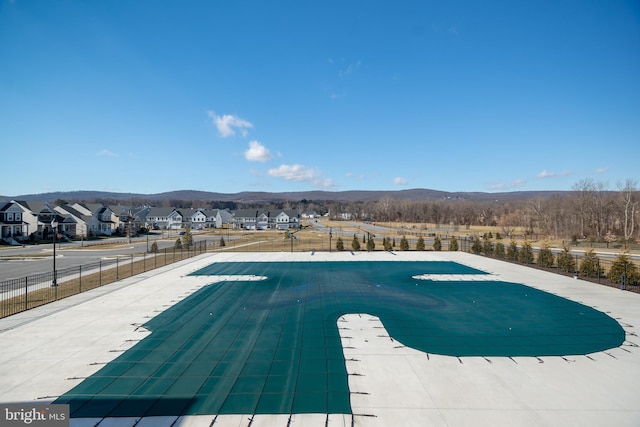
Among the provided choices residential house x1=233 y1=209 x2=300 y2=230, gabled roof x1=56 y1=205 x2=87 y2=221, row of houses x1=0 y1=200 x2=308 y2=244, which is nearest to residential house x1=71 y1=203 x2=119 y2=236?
row of houses x1=0 y1=200 x2=308 y2=244

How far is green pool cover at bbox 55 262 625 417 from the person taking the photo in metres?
6.24

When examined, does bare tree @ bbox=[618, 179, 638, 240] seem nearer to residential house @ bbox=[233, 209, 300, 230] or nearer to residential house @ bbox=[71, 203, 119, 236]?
residential house @ bbox=[233, 209, 300, 230]

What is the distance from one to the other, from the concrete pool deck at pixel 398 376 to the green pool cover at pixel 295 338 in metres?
0.30

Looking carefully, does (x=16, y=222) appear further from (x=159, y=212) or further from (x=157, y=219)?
(x=159, y=212)

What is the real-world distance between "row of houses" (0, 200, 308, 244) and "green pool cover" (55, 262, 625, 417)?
45.1 ft

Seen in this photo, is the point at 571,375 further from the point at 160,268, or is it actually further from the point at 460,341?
the point at 160,268

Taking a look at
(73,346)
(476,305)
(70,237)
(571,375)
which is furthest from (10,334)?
(70,237)

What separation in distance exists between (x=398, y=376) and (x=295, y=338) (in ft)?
11.1

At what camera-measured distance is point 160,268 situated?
20625 mm

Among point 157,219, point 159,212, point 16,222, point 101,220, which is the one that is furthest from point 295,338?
point 159,212

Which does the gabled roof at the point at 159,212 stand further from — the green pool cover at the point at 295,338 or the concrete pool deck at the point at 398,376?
the concrete pool deck at the point at 398,376

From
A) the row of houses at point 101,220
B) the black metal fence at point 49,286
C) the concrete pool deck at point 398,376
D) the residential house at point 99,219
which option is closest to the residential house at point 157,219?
the row of houses at point 101,220

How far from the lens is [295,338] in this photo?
9367 millimetres

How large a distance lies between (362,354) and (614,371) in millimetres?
5868
